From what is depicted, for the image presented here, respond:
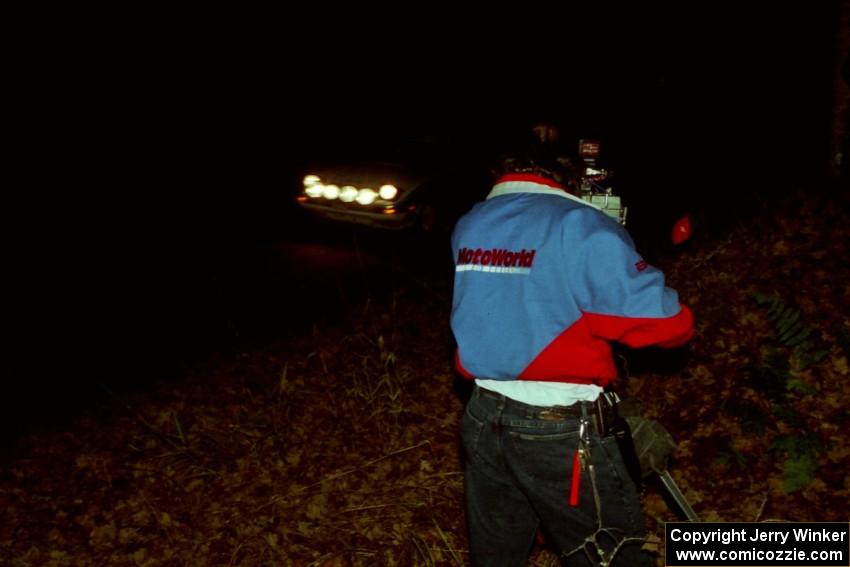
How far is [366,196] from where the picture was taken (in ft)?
25.3

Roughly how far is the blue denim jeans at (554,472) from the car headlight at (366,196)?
5560 millimetres

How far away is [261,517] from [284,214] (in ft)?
24.6

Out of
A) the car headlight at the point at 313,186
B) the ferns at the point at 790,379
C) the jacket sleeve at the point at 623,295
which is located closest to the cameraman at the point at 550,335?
the jacket sleeve at the point at 623,295

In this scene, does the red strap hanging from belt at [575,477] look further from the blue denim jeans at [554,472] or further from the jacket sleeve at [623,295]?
the jacket sleeve at [623,295]

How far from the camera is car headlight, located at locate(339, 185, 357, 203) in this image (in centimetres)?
780

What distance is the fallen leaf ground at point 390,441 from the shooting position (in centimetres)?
368

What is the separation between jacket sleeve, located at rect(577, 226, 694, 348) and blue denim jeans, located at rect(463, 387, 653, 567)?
40 centimetres

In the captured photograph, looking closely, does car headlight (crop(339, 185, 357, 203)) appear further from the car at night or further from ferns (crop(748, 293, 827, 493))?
ferns (crop(748, 293, 827, 493))

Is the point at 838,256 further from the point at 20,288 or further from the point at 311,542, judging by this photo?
the point at 20,288

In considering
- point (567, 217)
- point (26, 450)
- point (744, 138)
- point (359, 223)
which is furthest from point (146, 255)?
point (567, 217)

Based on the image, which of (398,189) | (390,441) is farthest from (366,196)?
(390,441)

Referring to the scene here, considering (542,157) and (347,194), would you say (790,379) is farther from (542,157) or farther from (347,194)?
(347,194)

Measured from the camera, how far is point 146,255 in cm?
1053

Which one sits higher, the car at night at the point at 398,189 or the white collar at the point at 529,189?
the white collar at the point at 529,189
